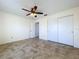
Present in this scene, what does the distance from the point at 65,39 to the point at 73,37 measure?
64 cm

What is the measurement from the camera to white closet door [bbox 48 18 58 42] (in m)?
5.89

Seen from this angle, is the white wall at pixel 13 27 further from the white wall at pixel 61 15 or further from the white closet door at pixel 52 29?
the white closet door at pixel 52 29

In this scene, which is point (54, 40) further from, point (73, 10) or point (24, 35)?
point (24, 35)

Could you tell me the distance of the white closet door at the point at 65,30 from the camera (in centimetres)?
477

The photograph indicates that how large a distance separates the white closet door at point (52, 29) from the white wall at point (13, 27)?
8.39 ft

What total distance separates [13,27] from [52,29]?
3415 mm

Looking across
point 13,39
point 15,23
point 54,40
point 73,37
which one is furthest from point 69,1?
point 13,39

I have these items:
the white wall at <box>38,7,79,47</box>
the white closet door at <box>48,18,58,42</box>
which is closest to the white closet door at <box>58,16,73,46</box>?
the white wall at <box>38,7,79,47</box>

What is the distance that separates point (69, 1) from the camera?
3725mm

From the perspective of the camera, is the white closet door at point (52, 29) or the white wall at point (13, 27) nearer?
the white wall at point (13, 27)

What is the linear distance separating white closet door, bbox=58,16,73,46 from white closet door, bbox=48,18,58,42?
41 centimetres

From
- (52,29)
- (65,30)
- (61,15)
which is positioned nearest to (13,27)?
(52,29)

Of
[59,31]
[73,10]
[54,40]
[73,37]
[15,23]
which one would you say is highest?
[73,10]

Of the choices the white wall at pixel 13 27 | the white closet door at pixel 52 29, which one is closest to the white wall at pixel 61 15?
the white closet door at pixel 52 29
